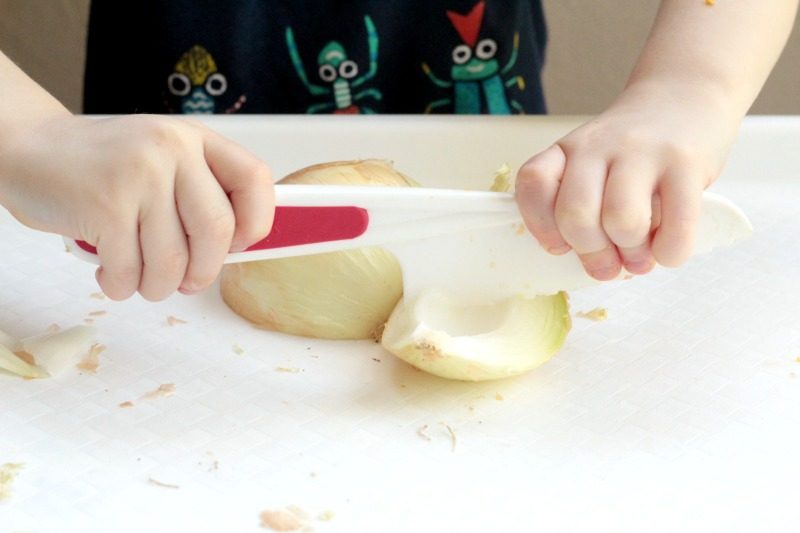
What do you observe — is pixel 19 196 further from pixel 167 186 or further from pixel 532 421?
pixel 532 421

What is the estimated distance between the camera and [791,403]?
1.55 ft

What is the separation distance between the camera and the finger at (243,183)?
1.46 ft

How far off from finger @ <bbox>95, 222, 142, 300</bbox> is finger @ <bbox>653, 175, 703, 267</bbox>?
211mm

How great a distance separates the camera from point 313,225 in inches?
→ 18.7

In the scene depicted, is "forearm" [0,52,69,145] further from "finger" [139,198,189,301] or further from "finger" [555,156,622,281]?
"finger" [555,156,622,281]

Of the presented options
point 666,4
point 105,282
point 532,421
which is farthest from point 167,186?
point 666,4

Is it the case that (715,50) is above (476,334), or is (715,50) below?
above

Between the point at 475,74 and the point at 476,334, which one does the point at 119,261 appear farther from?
the point at 475,74

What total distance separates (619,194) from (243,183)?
0.15 meters

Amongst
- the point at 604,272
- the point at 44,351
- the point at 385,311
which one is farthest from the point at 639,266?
the point at 44,351

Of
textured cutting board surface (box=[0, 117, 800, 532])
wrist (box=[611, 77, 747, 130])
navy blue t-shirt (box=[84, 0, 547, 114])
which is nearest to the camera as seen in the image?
textured cutting board surface (box=[0, 117, 800, 532])

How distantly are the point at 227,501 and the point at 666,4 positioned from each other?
352mm

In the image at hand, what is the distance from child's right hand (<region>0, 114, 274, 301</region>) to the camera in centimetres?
44

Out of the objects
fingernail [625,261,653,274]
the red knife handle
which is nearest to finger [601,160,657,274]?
fingernail [625,261,653,274]
